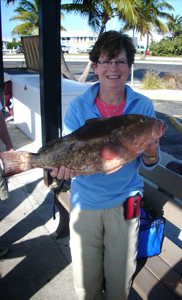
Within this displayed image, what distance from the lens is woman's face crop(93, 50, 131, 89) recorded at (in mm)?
2193

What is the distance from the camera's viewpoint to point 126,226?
2.21 m

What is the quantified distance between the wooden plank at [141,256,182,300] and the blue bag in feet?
0.24

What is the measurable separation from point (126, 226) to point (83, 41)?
335 feet

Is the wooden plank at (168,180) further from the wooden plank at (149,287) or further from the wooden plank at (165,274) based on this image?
the wooden plank at (149,287)

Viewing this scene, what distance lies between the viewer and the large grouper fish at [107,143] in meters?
2.02

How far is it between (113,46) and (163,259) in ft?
6.32

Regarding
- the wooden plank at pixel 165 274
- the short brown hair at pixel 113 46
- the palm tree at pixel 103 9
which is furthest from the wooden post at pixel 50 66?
the palm tree at pixel 103 9

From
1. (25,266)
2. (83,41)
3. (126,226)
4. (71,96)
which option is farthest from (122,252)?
(83,41)

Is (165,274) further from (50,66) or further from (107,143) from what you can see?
(50,66)

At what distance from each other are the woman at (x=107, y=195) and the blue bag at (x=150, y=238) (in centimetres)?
35

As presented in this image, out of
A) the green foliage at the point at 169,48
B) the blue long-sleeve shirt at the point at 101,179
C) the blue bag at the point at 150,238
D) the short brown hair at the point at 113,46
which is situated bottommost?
the blue bag at the point at 150,238

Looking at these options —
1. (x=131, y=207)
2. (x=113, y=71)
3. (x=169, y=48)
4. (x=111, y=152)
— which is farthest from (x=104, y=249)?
(x=169, y=48)

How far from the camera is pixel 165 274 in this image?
7.88 ft

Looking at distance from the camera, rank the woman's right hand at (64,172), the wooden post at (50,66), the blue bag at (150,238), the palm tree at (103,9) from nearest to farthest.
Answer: the woman's right hand at (64,172) < the blue bag at (150,238) < the wooden post at (50,66) < the palm tree at (103,9)
